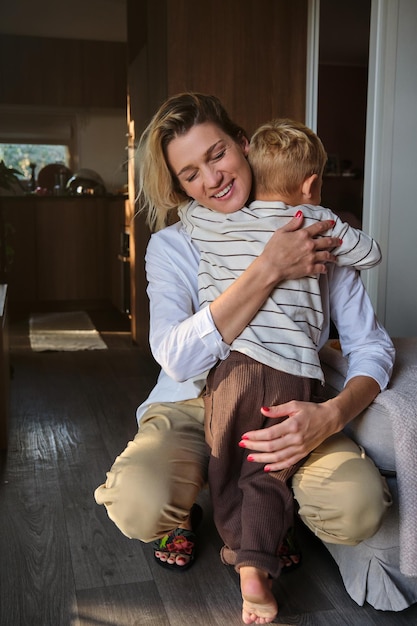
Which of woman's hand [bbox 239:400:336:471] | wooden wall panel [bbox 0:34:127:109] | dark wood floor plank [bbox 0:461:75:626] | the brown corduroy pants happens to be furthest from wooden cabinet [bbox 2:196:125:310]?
woman's hand [bbox 239:400:336:471]

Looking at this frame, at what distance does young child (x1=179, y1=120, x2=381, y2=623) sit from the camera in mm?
1370

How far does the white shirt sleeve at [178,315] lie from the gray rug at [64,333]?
2674 millimetres

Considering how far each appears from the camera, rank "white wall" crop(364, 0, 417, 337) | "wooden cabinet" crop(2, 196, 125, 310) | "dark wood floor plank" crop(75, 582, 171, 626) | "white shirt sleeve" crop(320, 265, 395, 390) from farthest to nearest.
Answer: "wooden cabinet" crop(2, 196, 125, 310), "white wall" crop(364, 0, 417, 337), "white shirt sleeve" crop(320, 265, 395, 390), "dark wood floor plank" crop(75, 582, 171, 626)

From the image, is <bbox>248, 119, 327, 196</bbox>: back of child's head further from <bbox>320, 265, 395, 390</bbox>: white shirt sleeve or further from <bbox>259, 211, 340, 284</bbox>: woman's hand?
<bbox>320, 265, 395, 390</bbox>: white shirt sleeve

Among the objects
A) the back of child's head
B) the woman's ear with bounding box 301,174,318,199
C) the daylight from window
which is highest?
the daylight from window

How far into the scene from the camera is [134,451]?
1.48 metres

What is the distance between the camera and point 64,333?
477cm

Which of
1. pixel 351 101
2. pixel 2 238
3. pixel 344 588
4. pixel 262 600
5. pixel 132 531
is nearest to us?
pixel 262 600

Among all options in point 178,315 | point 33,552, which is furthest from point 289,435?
point 33,552

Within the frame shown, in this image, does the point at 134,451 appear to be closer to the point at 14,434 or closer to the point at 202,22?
the point at 14,434

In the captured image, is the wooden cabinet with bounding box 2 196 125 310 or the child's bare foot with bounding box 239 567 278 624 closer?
the child's bare foot with bounding box 239 567 278 624

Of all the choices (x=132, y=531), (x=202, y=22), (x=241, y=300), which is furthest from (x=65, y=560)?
(x=202, y=22)

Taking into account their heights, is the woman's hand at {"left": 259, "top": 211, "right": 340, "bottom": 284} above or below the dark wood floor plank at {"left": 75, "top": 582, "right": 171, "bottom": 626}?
above

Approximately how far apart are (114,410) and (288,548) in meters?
1.42
